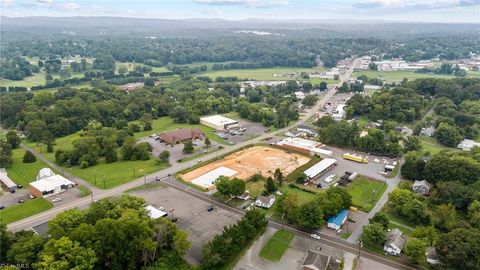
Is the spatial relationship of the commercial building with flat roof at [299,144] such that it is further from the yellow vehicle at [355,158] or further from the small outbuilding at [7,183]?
the small outbuilding at [7,183]

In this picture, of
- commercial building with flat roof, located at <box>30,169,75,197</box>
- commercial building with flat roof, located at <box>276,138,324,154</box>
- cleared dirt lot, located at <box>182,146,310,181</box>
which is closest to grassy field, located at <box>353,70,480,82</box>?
commercial building with flat roof, located at <box>276,138,324,154</box>

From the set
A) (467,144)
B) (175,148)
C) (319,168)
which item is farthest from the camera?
(467,144)

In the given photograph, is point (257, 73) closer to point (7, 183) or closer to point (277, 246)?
point (7, 183)

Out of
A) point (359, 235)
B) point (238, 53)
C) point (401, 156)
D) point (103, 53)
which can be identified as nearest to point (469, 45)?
point (238, 53)

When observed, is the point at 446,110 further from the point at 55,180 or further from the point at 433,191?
the point at 55,180

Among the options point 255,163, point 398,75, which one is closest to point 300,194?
point 255,163

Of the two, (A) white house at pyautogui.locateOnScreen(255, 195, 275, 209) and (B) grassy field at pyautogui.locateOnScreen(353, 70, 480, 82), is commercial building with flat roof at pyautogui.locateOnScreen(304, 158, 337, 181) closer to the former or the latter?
(A) white house at pyautogui.locateOnScreen(255, 195, 275, 209)
